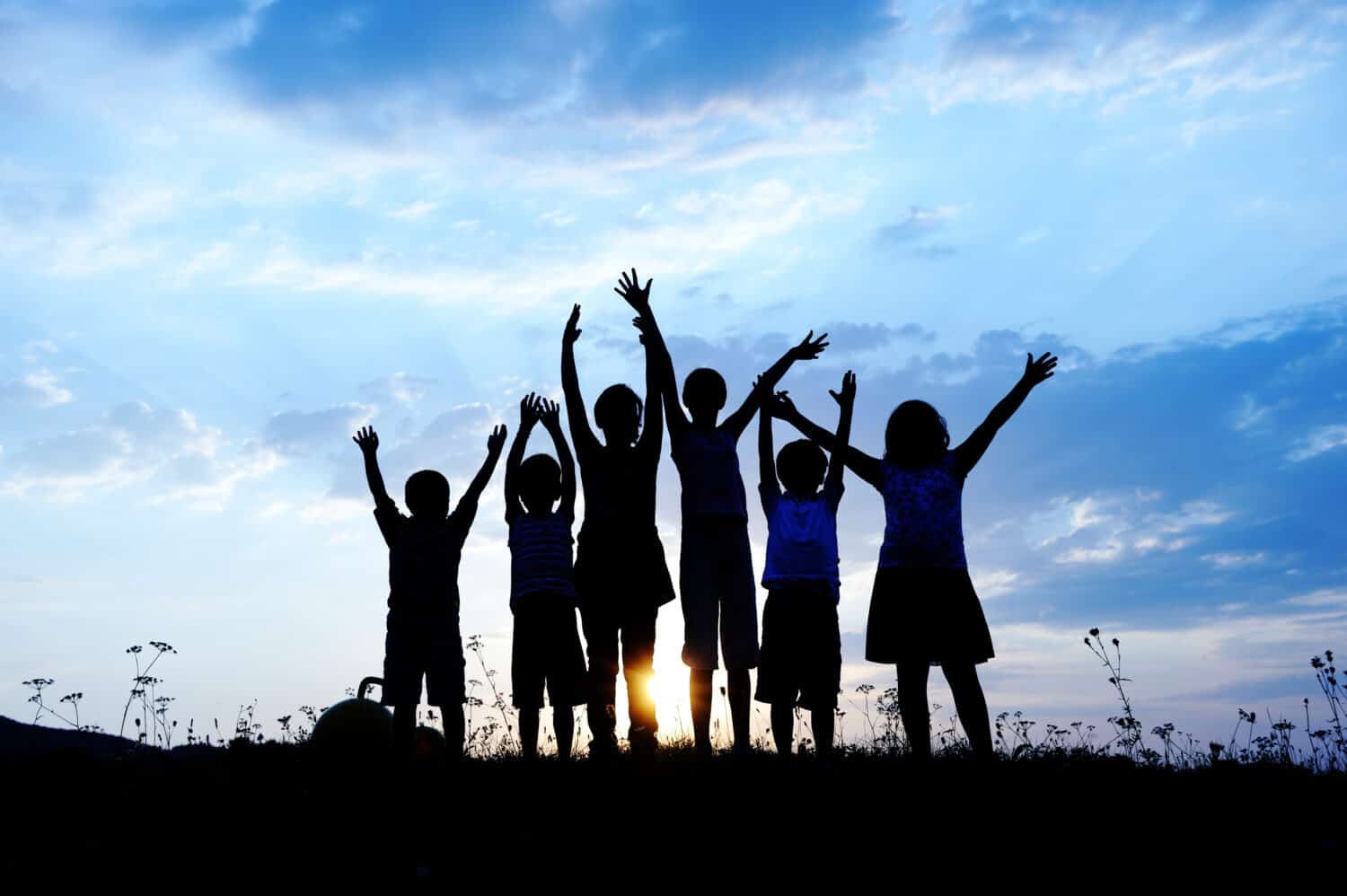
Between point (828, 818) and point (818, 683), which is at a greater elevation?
point (818, 683)

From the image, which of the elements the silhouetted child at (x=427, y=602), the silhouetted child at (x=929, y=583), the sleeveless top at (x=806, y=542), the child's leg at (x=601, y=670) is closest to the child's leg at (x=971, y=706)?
the silhouetted child at (x=929, y=583)

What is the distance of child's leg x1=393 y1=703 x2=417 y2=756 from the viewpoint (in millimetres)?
10086

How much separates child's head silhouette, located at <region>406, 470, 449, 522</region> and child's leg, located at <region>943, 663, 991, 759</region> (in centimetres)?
460

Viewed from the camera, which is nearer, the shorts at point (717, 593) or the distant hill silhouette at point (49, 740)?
the shorts at point (717, 593)

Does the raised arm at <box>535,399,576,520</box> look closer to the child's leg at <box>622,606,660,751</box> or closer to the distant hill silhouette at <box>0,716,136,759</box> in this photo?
the child's leg at <box>622,606,660,751</box>

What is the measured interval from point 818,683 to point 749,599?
900 mm

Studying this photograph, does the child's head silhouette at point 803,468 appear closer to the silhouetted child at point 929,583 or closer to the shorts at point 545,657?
the silhouetted child at point 929,583

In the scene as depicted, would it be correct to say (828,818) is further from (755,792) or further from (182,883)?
(182,883)

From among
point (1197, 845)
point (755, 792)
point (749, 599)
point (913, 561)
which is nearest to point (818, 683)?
point (749, 599)

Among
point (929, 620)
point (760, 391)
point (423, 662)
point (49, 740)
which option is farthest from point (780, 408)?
point (49, 740)

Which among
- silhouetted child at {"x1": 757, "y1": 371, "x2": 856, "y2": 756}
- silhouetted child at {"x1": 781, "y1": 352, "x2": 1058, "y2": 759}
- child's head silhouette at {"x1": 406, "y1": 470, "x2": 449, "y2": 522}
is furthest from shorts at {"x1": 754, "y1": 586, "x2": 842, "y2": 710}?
child's head silhouette at {"x1": 406, "y1": 470, "x2": 449, "y2": 522}

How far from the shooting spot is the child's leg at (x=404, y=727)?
33.1ft

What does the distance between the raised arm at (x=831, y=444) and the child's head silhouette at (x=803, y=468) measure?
185mm

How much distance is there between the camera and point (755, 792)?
7.31 m
